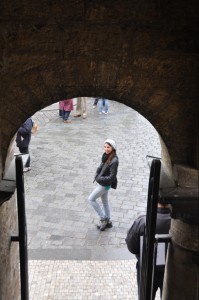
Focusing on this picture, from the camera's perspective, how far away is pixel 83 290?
20.1 feet

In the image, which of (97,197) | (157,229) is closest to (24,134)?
(97,197)

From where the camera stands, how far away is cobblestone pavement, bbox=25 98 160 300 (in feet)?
20.6

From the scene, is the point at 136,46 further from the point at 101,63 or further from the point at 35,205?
the point at 35,205

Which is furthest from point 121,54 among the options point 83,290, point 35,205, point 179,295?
point 35,205

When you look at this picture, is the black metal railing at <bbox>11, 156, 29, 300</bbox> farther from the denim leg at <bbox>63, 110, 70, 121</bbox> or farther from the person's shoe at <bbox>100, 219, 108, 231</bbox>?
the denim leg at <bbox>63, 110, 70, 121</bbox>

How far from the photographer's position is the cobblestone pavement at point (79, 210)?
20.6ft

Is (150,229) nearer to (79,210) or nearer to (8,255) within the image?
(8,255)

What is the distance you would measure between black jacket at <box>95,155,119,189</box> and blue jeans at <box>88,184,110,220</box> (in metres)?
0.20

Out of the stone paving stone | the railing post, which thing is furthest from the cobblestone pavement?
the railing post

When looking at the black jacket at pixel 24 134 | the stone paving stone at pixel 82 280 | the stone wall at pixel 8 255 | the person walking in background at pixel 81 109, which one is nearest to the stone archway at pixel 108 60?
the stone wall at pixel 8 255

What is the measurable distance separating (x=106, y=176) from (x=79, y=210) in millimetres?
1333

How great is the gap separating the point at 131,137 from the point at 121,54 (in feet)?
30.1

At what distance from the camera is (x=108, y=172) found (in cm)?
735

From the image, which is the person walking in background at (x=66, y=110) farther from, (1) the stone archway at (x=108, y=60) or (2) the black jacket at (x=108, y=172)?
(1) the stone archway at (x=108, y=60)
